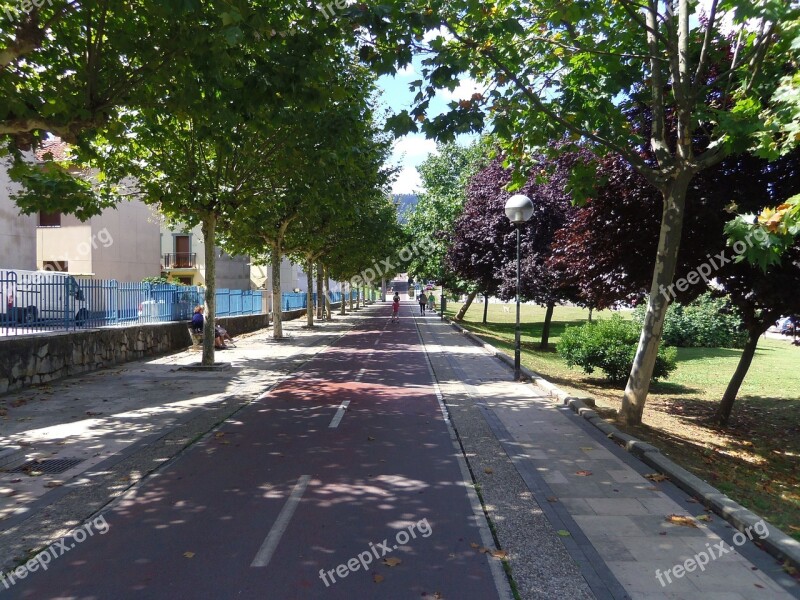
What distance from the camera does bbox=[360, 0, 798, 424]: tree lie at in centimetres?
689

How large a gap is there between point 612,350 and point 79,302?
40.9ft

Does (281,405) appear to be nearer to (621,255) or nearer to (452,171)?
(621,255)

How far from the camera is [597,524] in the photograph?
15.9 ft

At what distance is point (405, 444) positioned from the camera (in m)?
7.33

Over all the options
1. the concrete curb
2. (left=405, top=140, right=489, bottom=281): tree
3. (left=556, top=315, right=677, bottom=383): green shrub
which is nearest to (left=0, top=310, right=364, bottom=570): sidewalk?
the concrete curb

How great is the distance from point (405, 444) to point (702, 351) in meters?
18.5

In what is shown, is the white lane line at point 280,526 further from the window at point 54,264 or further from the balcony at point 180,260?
the balcony at point 180,260

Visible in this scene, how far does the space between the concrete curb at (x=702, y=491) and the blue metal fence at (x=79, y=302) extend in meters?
10.6

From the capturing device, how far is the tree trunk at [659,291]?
7.86m

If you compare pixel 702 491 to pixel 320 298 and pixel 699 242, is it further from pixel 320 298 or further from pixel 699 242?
pixel 320 298

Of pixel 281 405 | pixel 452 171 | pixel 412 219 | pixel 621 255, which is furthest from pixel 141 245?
pixel 621 255

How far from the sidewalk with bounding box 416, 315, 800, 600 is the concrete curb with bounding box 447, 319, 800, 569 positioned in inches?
4.2

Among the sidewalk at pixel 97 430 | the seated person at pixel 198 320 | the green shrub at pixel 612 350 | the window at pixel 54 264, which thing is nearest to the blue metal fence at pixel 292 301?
the window at pixel 54 264

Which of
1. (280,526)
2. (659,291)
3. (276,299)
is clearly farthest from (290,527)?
(276,299)
